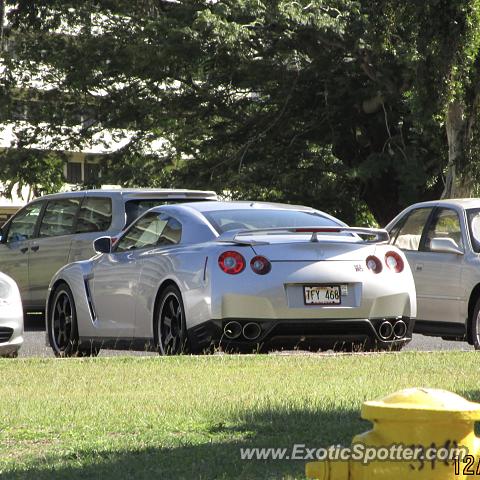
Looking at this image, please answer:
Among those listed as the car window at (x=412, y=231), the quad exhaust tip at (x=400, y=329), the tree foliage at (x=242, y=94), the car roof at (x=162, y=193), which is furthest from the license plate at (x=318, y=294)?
the tree foliage at (x=242, y=94)

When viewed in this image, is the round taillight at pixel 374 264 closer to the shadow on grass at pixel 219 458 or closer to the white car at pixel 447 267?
the white car at pixel 447 267

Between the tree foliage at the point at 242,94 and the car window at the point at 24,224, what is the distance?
1283 cm

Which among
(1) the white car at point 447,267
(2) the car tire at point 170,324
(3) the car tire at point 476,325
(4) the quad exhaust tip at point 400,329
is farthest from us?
(1) the white car at point 447,267

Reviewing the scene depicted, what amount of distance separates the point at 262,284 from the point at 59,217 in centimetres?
679

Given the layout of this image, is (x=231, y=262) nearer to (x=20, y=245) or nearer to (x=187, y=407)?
(x=187, y=407)

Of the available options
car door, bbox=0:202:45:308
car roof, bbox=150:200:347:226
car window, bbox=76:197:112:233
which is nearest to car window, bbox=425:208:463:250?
car roof, bbox=150:200:347:226

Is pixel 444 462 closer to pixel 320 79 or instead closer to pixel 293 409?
pixel 293 409

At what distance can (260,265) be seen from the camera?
11.2 metres

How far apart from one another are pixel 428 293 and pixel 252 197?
24760 mm

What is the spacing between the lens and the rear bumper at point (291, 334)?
11250mm

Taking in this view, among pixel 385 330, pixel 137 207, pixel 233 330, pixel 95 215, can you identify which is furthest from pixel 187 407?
pixel 95 215

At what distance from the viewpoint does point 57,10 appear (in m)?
35.4

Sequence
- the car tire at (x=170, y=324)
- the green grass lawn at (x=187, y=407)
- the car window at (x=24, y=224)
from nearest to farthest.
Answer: the green grass lawn at (x=187, y=407) < the car tire at (x=170, y=324) < the car window at (x=24, y=224)

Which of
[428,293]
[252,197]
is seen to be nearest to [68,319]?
Result: [428,293]
